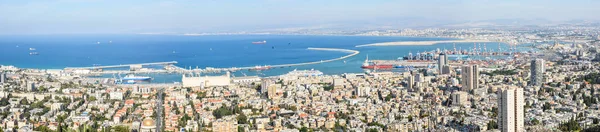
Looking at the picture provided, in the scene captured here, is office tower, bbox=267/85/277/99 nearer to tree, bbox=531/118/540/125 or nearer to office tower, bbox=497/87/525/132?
tree, bbox=531/118/540/125

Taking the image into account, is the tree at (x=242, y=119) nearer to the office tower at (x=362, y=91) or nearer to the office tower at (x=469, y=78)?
the office tower at (x=362, y=91)

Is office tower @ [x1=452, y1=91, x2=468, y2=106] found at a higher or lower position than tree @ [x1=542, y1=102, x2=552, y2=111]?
higher

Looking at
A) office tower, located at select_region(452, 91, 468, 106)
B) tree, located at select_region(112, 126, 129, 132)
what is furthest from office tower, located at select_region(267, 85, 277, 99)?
tree, located at select_region(112, 126, 129, 132)

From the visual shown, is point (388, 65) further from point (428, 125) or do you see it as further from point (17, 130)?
point (17, 130)

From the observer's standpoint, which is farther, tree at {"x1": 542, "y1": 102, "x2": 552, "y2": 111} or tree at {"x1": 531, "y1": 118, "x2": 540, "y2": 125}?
tree at {"x1": 542, "y1": 102, "x2": 552, "y2": 111}

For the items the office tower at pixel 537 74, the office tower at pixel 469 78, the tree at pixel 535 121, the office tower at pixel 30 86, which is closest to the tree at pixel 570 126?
the tree at pixel 535 121

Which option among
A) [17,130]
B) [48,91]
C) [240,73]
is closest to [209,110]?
[17,130]
